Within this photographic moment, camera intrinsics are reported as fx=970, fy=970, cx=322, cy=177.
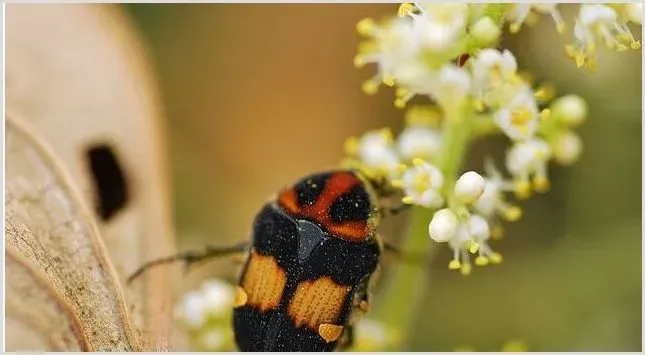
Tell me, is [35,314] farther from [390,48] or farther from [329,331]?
[390,48]

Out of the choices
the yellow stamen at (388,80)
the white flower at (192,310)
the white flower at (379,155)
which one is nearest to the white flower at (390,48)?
the yellow stamen at (388,80)

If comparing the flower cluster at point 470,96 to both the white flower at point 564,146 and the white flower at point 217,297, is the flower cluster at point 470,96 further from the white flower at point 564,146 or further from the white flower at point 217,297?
the white flower at point 217,297

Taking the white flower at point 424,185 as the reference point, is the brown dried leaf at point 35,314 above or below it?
below

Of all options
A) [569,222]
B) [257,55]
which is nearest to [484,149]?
[569,222]

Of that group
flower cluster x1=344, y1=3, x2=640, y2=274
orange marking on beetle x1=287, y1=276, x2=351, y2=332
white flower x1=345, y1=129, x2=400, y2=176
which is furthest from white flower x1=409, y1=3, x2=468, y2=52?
orange marking on beetle x1=287, y1=276, x2=351, y2=332

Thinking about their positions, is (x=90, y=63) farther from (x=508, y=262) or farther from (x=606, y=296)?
(x=606, y=296)
